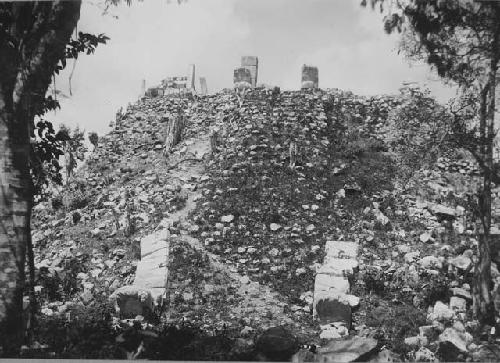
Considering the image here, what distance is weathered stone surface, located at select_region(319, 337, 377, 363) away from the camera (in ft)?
13.1

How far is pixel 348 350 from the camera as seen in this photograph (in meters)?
4.05

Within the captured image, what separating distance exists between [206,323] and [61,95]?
116 inches

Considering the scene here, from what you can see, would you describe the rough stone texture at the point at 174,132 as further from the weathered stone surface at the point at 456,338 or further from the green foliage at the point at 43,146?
the weathered stone surface at the point at 456,338

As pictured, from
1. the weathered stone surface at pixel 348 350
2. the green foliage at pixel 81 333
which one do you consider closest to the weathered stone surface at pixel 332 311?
the weathered stone surface at pixel 348 350

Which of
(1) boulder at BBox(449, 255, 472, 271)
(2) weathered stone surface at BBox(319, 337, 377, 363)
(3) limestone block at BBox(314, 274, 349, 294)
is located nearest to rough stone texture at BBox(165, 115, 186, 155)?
(3) limestone block at BBox(314, 274, 349, 294)

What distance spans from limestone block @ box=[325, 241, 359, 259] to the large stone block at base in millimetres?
2068

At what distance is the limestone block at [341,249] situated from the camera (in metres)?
5.34

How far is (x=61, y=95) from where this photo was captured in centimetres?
517

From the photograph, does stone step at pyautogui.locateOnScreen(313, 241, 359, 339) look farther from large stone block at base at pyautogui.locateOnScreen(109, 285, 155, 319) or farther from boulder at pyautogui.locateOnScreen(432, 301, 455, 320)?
large stone block at base at pyautogui.locateOnScreen(109, 285, 155, 319)

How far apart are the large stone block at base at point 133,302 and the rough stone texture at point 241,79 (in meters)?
6.35

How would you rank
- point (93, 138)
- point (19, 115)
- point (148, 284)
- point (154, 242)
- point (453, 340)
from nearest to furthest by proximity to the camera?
point (19, 115)
point (453, 340)
point (148, 284)
point (154, 242)
point (93, 138)

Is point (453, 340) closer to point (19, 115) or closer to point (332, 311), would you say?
point (332, 311)

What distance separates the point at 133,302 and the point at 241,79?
277 inches

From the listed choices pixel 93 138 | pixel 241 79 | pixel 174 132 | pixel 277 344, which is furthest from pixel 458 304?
pixel 93 138
